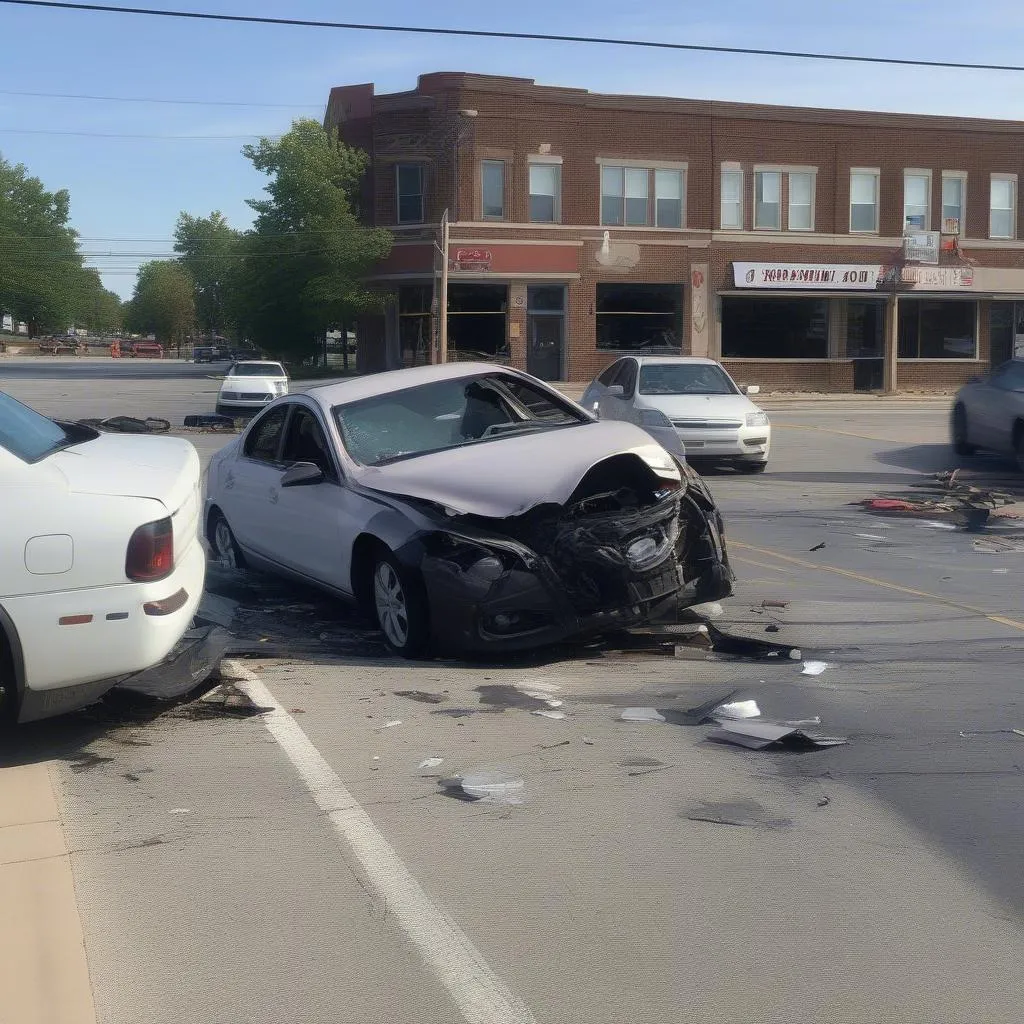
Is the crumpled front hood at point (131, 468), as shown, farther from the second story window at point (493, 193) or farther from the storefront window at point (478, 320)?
the storefront window at point (478, 320)

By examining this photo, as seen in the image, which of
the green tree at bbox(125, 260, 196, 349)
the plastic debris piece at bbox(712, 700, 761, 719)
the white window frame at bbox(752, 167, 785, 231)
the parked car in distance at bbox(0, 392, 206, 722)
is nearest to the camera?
the parked car in distance at bbox(0, 392, 206, 722)

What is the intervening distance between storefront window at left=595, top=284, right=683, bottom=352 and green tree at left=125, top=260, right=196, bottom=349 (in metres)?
108

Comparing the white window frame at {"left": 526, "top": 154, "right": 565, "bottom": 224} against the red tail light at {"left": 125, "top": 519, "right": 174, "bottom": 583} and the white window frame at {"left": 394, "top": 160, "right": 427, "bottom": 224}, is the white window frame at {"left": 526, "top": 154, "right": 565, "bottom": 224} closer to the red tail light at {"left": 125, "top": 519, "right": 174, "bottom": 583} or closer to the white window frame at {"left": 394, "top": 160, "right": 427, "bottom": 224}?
the white window frame at {"left": 394, "top": 160, "right": 427, "bottom": 224}

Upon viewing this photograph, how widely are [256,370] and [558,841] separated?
97.9ft

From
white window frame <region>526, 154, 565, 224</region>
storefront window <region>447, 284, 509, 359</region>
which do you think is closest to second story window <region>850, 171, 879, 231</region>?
white window frame <region>526, 154, 565, 224</region>

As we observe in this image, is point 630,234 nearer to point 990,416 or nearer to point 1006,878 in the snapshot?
point 990,416

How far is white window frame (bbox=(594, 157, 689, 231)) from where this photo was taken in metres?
44.3

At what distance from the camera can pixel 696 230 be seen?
148 feet

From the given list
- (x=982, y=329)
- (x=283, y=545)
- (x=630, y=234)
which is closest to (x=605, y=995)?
(x=283, y=545)

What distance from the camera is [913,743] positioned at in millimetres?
5859

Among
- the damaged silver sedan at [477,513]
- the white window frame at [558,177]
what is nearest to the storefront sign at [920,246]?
the white window frame at [558,177]

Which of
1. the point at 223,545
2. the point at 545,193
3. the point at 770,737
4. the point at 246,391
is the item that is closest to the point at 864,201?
the point at 545,193

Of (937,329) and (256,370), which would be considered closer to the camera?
(256,370)

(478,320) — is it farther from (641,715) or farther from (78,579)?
(78,579)
